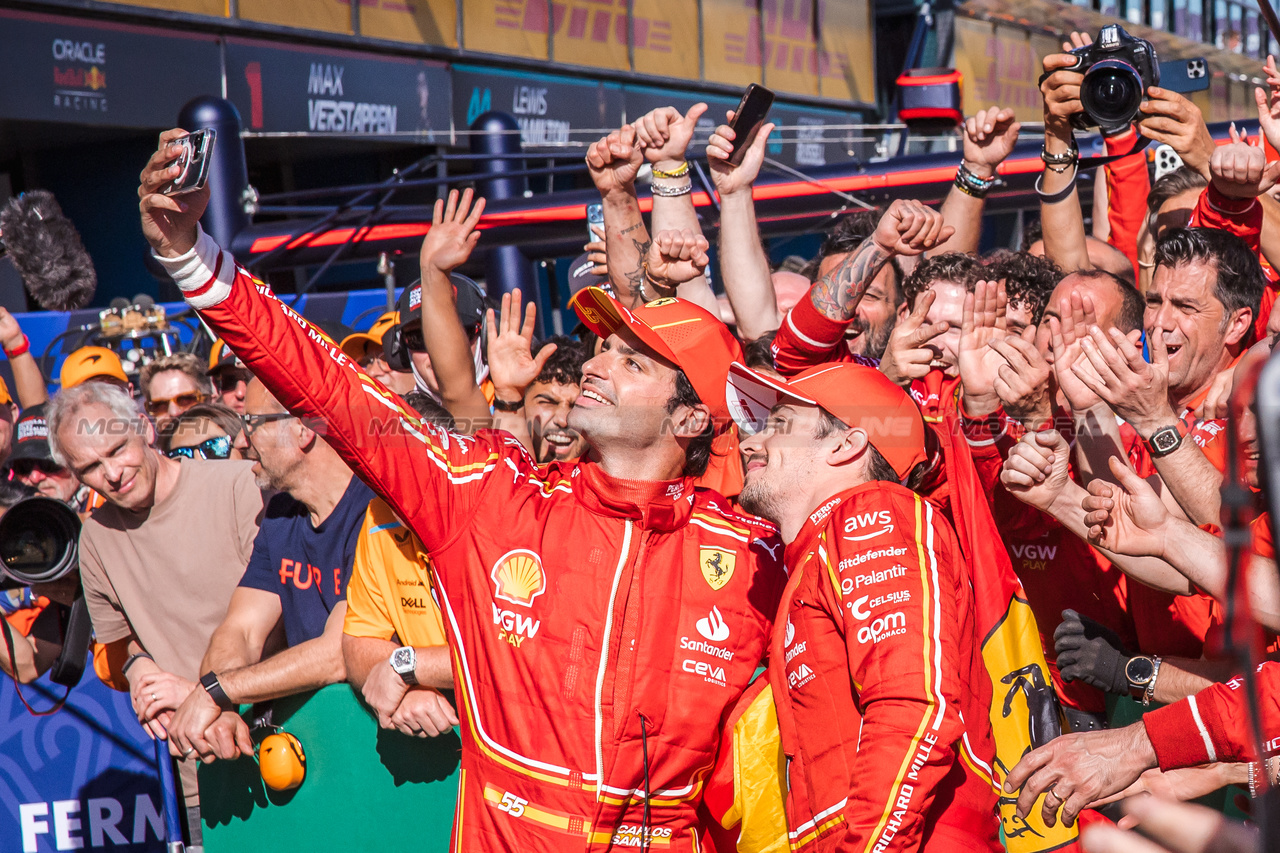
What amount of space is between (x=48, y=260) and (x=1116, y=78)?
26.6ft

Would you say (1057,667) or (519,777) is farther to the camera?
(1057,667)

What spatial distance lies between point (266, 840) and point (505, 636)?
147 centimetres

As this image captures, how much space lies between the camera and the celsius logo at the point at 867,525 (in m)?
2.43

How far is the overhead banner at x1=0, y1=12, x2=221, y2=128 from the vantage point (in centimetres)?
1032

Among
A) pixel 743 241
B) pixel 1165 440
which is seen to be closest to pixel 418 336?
pixel 743 241

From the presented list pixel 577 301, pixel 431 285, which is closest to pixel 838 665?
pixel 577 301

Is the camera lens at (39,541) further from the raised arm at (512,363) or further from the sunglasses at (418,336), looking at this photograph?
the raised arm at (512,363)

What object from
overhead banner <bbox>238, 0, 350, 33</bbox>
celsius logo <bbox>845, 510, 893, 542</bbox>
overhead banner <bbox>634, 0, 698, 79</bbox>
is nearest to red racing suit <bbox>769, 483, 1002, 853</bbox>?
celsius logo <bbox>845, 510, 893, 542</bbox>

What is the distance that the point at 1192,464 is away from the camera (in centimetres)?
274

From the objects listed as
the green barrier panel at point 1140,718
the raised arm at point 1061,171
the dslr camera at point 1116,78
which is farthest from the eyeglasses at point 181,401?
the green barrier panel at point 1140,718

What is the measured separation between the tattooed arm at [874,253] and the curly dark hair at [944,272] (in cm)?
57

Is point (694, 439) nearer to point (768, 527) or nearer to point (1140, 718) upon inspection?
point (768, 527)

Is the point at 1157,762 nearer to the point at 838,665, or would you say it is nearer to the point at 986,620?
the point at 986,620

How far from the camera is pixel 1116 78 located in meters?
3.87
